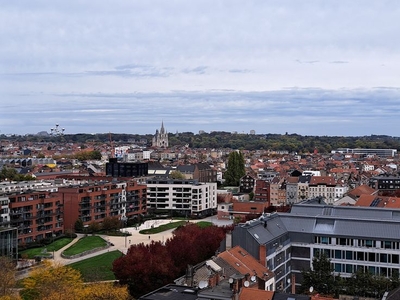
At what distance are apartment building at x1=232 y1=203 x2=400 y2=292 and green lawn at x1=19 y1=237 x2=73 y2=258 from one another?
21.4m

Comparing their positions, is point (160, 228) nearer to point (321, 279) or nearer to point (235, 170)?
point (321, 279)

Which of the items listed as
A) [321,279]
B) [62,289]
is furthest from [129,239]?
[321,279]

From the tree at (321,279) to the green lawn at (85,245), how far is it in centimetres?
2315

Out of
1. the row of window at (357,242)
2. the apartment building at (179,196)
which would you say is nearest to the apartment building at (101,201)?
the apartment building at (179,196)

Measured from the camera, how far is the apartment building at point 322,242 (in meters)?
33.1

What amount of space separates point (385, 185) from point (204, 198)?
97.9ft

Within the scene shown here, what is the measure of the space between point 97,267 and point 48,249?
29.0ft

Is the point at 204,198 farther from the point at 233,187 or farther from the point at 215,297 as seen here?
the point at 215,297

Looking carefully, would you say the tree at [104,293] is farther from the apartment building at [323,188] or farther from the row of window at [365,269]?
the apartment building at [323,188]

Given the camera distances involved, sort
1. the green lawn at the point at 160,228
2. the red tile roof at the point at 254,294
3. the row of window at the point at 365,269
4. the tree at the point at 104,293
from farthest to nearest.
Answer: the green lawn at the point at 160,228, the row of window at the point at 365,269, the tree at the point at 104,293, the red tile roof at the point at 254,294

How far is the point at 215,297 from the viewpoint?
23031 mm

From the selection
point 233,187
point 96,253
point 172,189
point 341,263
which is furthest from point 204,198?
point 341,263

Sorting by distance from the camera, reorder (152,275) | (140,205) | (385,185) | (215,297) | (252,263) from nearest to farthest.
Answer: (215,297) < (252,263) < (152,275) < (140,205) < (385,185)

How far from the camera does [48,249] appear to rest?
161 ft
